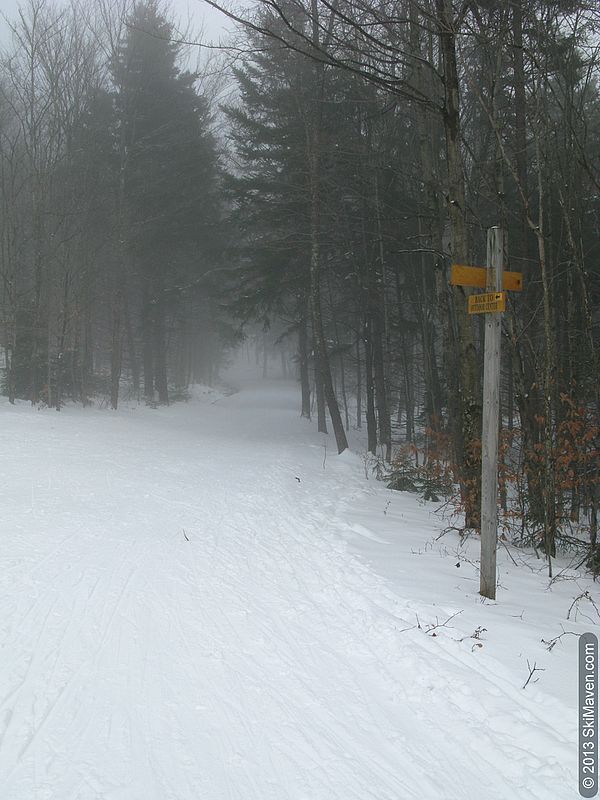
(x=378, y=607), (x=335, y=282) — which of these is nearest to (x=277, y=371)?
(x=335, y=282)

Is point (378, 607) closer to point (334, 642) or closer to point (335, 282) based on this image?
point (334, 642)

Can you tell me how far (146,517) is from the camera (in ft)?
26.4

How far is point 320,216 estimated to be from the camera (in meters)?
16.5

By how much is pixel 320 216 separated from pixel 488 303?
12729 mm

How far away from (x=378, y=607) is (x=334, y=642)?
0.74 meters

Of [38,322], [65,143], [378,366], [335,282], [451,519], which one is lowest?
[451,519]

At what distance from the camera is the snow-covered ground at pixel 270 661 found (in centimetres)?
289

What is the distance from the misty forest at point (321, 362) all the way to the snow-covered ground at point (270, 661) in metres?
0.03

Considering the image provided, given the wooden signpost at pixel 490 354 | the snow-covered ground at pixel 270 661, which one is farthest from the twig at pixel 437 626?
the wooden signpost at pixel 490 354

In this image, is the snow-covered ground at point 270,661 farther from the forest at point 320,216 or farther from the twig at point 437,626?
the forest at point 320,216

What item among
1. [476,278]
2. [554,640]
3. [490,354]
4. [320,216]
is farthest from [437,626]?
[320,216]

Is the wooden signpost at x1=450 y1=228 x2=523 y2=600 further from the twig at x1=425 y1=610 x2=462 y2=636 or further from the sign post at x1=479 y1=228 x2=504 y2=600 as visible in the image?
the twig at x1=425 y1=610 x2=462 y2=636

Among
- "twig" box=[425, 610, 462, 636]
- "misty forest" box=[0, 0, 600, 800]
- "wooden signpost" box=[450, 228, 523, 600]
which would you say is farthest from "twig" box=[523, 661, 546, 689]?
"wooden signpost" box=[450, 228, 523, 600]

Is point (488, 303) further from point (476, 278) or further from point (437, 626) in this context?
point (437, 626)
